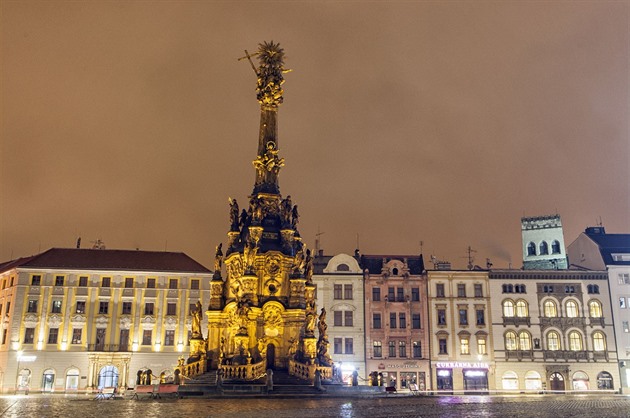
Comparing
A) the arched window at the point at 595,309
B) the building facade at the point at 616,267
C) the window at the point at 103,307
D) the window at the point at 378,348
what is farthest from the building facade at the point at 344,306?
the building facade at the point at 616,267

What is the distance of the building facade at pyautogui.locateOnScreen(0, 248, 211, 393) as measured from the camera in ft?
200

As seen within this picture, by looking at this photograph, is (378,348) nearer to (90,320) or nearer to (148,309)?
(148,309)

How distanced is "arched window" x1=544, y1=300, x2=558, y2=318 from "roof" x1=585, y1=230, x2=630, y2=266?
7.25m

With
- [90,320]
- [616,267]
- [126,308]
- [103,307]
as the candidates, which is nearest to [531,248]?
[616,267]

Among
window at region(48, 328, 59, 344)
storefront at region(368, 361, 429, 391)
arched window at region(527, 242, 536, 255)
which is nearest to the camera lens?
storefront at region(368, 361, 429, 391)

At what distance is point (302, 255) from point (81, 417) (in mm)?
20893

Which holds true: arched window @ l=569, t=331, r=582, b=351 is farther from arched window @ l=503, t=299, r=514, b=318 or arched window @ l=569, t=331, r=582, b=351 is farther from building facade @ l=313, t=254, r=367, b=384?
building facade @ l=313, t=254, r=367, b=384

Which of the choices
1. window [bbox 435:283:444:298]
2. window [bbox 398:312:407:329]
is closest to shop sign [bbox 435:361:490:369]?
window [bbox 398:312:407:329]

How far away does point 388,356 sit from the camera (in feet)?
206

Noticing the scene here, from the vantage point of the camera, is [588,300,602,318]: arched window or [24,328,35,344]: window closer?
[24,328,35,344]: window

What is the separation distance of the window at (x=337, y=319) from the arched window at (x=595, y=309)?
25.0 metres

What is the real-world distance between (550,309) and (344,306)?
20.8 m

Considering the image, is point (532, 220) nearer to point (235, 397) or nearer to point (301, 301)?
point (301, 301)

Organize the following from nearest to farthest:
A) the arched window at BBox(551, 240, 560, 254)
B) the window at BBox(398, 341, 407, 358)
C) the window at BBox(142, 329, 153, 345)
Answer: the window at BBox(398, 341, 407, 358) < the window at BBox(142, 329, 153, 345) < the arched window at BBox(551, 240, 560, 254)
